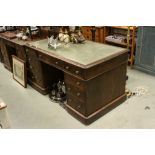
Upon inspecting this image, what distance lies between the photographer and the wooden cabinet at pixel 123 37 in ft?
12.7

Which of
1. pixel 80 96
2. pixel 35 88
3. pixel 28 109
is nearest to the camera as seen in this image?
pixel 80 96

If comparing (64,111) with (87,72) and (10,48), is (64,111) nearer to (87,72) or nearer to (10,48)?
(87,72)

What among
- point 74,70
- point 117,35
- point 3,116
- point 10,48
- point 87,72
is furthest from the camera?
point 117,35

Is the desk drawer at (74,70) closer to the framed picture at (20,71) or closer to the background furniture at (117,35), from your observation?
the framed picture at (20,71)

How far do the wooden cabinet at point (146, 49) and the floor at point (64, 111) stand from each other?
25 cm

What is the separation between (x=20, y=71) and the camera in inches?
141

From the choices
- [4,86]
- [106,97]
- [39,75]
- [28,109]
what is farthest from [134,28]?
[4,86]

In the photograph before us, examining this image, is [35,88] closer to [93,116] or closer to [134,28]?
[93,116]

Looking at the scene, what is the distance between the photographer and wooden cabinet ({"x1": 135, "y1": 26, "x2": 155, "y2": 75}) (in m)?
3.46

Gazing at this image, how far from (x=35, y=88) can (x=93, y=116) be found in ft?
4.45

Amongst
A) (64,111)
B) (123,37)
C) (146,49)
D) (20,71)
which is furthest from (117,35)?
(64,111)

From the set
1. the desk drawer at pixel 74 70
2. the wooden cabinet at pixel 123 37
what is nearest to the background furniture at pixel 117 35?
the wooden cabinet at pixel 123 37

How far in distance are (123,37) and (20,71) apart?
2276 mm

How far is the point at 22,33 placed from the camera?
144 inches
